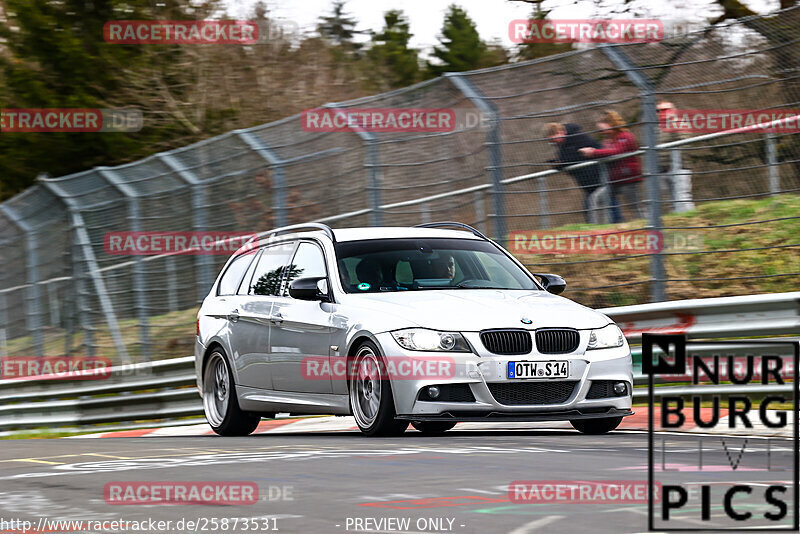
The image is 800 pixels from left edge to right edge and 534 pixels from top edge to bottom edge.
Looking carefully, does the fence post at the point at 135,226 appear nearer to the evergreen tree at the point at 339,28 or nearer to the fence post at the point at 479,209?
the fence post at the point at 479,209

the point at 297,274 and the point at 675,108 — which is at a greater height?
the point at 675,108

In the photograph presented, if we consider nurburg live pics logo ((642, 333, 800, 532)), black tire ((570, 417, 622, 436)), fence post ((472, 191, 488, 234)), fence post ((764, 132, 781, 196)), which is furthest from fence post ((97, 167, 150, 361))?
nurburg live pics logo ((642, 333, 800, 532))

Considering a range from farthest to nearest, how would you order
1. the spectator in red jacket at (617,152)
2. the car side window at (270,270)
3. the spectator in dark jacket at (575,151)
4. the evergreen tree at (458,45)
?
the evergreen tree at (458,45) → the spectator in dark jacket at (575,151) → the spectator in red jacket at (617,152) → the car side window at (270,270)

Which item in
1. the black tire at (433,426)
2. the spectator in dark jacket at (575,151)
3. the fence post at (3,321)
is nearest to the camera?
the black tire at (433,426)

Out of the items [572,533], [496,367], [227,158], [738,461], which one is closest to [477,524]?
[572,533]

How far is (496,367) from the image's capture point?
29.5 ft

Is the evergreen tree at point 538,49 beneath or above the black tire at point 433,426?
above

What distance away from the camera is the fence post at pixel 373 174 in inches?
580

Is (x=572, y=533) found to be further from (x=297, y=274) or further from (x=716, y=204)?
(x=716, y=204)

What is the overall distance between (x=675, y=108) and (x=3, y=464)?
6706 millimetres

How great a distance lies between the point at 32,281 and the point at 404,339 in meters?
13.2

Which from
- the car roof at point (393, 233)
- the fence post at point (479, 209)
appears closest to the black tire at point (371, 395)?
the car roof at point (393, 233)

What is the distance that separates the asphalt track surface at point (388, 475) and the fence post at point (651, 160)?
7.82ft

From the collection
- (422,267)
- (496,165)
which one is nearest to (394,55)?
(496,165)
